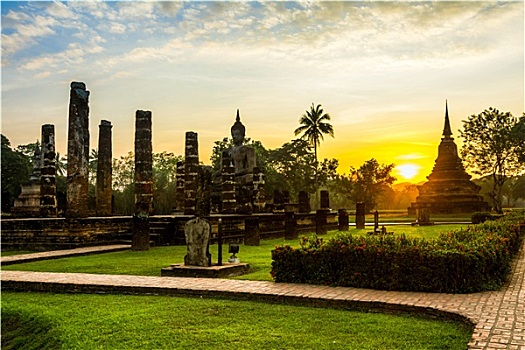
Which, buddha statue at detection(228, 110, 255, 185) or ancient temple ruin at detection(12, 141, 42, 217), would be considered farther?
buddha statue at detection(228, 110, 255, 185)

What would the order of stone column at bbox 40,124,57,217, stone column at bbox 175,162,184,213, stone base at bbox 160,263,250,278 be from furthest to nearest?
stone column at bbox 175,162,184,213 < stone column at bbox 40,124,57,217 < stone base at bbox 160,263,250,278

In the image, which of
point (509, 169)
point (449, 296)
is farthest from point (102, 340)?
point (509, 169)

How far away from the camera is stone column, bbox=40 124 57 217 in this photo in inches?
973

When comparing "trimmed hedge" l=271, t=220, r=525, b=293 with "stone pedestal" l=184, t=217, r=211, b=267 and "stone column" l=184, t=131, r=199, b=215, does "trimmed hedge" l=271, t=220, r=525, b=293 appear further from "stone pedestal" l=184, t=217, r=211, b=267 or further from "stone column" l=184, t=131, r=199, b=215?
"stone column" l=184, t=131, r=199, b=215

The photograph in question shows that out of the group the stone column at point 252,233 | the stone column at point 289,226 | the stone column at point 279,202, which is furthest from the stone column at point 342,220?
the stone column at point 252,233

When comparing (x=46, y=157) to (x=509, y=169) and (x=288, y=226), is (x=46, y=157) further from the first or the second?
(x=509, y=169)

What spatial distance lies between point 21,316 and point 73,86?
13.2 meters

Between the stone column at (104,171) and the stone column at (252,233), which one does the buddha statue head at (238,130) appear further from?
the stone column at (252,233)

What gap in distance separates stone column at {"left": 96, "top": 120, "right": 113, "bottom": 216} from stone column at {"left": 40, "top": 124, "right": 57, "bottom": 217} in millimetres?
3052

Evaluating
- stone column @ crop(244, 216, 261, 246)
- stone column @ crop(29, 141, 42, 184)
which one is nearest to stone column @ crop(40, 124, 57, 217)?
stone column @ crop(29, 141, 42, 184)

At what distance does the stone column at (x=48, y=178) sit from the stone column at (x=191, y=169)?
5.83m

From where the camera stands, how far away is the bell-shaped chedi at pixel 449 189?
49.4 m

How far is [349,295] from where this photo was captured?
9.09 meters

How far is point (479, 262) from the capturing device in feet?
31.7
